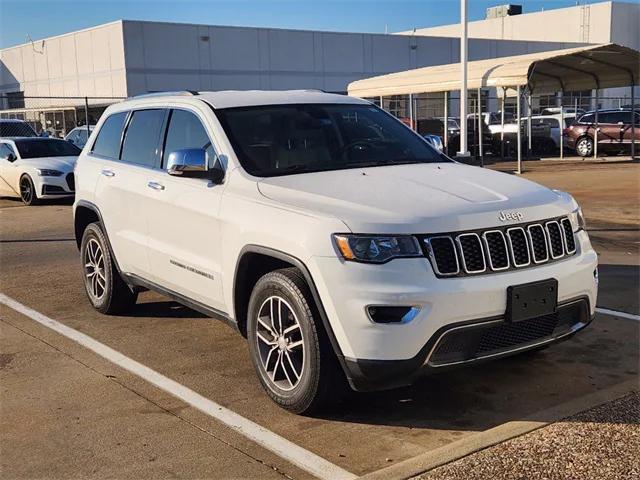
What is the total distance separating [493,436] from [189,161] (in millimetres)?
2495

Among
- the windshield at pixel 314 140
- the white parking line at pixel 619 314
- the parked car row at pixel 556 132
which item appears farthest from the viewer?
the parked car row at pixel 556 132

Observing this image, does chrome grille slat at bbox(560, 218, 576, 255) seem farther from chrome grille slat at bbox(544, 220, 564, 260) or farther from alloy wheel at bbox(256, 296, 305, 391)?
alloy wheel at bbox(256, 296, 305, 391)

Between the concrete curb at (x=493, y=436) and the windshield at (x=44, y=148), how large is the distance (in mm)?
14544

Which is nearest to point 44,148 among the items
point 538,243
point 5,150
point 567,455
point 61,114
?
point 5,150

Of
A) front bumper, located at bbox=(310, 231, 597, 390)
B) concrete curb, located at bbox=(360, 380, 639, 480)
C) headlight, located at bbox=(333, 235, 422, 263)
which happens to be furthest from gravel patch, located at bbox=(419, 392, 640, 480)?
headlight, located at bbox=(333, 235, 422, 263)

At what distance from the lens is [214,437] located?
4.07 m

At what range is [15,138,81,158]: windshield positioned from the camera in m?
16.6

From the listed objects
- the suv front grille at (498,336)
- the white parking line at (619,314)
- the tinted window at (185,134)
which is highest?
the tinted window at (185,134)

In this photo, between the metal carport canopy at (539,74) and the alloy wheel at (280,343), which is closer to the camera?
the alloy wheel at (280,343)

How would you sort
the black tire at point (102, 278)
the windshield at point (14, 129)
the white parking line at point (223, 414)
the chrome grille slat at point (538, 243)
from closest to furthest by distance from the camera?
the white parking line at point (223, 414) < the chrome grille slat at point (538, 243) < the black tire at point (102, 278) < the windshield at point (14, 129)

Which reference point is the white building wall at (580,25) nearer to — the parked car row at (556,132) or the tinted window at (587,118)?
the parked car row at (556,132)

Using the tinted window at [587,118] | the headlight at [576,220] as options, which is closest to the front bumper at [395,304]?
the headlight at [576,220]

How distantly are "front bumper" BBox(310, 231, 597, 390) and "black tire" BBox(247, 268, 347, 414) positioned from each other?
0.15 meters

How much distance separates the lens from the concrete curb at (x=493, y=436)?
139 inches
